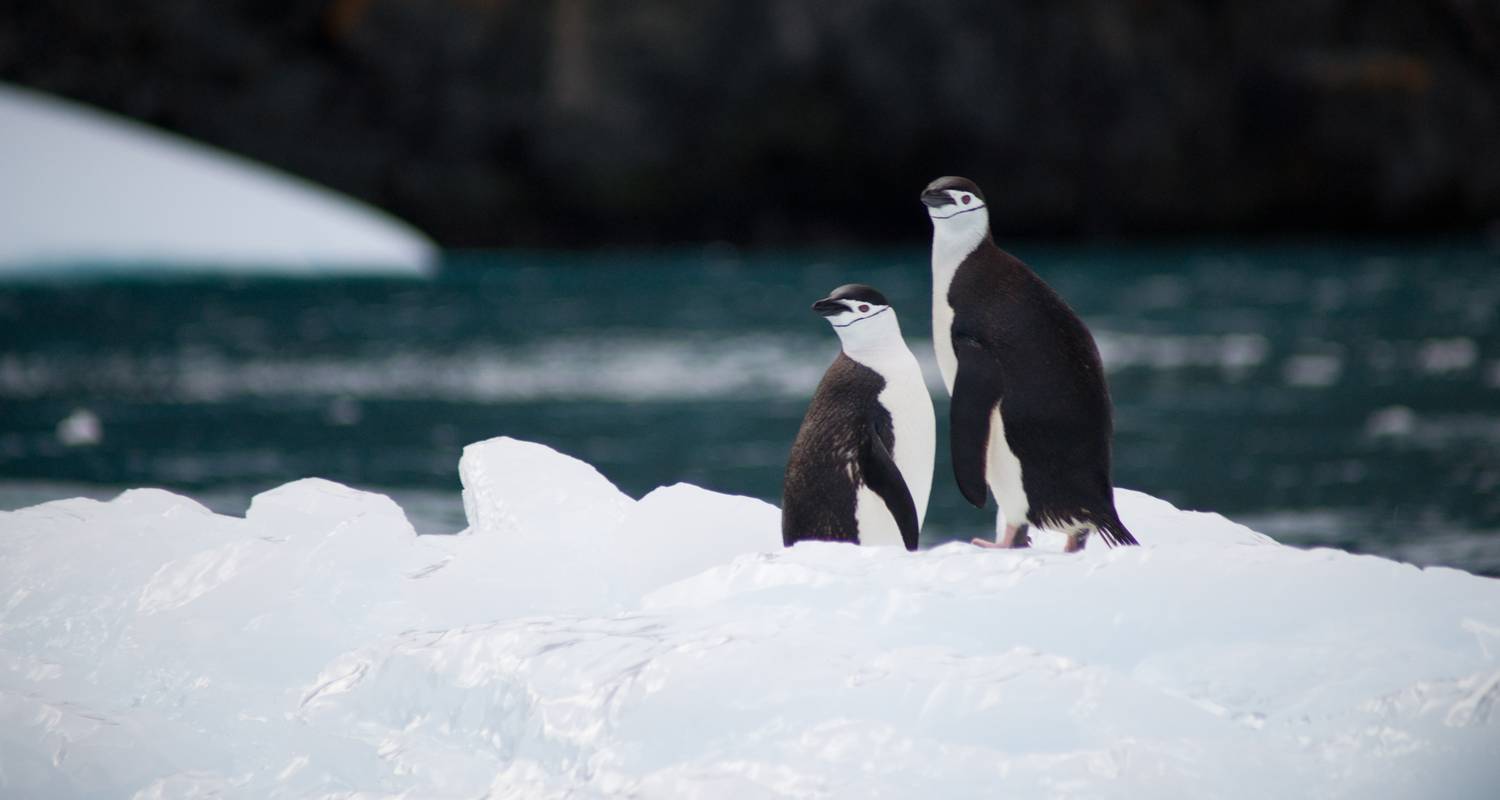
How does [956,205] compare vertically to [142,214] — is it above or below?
above

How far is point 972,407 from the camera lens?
12.8 feet

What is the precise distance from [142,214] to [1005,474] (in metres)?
26.5

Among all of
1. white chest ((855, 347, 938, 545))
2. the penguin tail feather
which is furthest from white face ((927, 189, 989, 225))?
the penguin tail feather

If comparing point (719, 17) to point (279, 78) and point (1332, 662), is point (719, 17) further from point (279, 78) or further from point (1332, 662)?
point (1332, 662)

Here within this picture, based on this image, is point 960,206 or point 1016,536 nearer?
point 960,206

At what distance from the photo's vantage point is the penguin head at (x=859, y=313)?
396cm

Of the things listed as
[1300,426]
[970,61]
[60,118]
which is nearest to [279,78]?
[60,118]

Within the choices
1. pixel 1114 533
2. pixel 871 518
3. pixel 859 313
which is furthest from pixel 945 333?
pixel 1114 533

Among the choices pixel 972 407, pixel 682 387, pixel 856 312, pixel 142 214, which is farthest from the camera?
pixel 142 214

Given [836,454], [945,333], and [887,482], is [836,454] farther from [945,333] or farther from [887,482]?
[945,333]

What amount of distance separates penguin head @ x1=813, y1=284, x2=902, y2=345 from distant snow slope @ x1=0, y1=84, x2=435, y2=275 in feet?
84.0

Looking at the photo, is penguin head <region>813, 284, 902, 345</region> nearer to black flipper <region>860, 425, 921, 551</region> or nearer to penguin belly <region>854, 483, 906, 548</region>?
black flipper <region>860, 425, 921, 551</region>

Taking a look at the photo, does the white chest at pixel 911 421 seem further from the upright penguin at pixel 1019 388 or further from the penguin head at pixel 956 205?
the penguin head at pixel 956 205

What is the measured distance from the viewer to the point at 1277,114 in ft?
129
